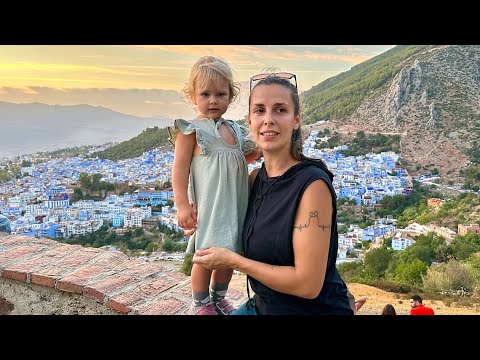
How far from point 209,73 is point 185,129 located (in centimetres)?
23

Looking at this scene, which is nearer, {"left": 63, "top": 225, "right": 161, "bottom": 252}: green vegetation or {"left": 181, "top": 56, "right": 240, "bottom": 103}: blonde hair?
{"left": 181, "top": 56, "right": 240, "bottom": 103}: blonde hair

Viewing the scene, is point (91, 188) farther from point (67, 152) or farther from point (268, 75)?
point (268, 75)

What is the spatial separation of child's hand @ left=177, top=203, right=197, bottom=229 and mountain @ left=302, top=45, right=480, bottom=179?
35.4 feet

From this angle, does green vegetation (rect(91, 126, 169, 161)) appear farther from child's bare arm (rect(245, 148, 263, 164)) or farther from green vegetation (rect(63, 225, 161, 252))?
child's bare arm (rect(245, 148, 263, 164))

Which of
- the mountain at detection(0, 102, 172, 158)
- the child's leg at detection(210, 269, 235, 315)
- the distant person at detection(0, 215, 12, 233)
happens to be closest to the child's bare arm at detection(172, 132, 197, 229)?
the child's leg at detection(210, 269, 235, 315)

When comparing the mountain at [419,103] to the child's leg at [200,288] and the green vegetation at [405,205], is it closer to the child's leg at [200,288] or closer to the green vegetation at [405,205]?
the green vegetation at [405,205]

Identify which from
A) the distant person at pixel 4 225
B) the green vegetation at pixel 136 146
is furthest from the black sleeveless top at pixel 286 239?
the green vegetation at pixel 136 146

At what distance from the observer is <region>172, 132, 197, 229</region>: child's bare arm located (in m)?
1.70

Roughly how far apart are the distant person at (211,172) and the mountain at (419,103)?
34.9ft

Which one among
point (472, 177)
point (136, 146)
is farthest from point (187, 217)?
point (472, 177)

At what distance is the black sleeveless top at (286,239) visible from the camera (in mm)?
1334

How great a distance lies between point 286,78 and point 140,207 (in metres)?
8.29

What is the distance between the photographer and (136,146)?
8398 mm

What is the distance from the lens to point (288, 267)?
1.32 m
